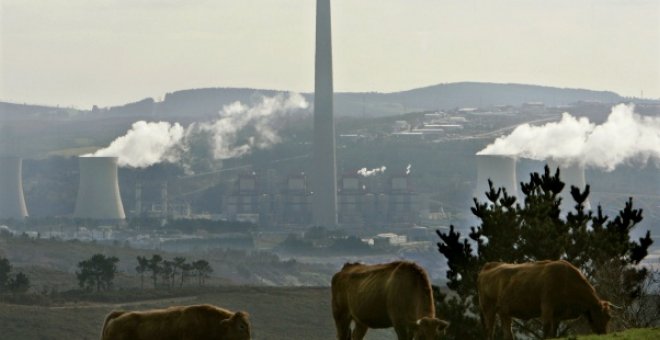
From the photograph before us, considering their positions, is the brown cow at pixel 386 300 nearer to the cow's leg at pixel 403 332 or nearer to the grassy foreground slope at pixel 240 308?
the cow's leg at pixel 403 332

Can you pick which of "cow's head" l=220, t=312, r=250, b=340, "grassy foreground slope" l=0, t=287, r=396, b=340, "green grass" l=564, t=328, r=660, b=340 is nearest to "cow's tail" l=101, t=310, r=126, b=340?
"cow's head" l=220, t=312, r=250, b=340

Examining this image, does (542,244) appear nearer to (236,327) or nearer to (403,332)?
(403,332)

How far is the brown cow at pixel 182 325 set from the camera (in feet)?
81.9

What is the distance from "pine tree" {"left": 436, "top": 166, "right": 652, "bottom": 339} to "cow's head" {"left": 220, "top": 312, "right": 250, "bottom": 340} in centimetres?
1641

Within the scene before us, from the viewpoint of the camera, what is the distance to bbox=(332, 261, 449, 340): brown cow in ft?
89.9

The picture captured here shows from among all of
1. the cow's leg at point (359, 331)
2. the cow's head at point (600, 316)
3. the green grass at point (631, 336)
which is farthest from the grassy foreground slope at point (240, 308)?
the green grass at point (631, 336)

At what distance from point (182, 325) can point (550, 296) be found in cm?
603

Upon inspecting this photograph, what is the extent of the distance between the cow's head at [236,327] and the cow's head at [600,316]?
606cm

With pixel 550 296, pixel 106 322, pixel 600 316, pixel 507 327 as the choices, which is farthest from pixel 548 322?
pixel 106 322

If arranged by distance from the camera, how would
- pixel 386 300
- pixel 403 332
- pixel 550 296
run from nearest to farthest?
pixel 403 332
pixel 386 300
pixel 550 296

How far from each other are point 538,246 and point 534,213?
6.11 ft

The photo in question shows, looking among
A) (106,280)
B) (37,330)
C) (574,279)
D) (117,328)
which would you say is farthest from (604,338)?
(106,280)

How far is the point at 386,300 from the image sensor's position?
2792cm

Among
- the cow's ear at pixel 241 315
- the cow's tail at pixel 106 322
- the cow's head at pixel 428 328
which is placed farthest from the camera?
the cow's head at pixel 428 328
